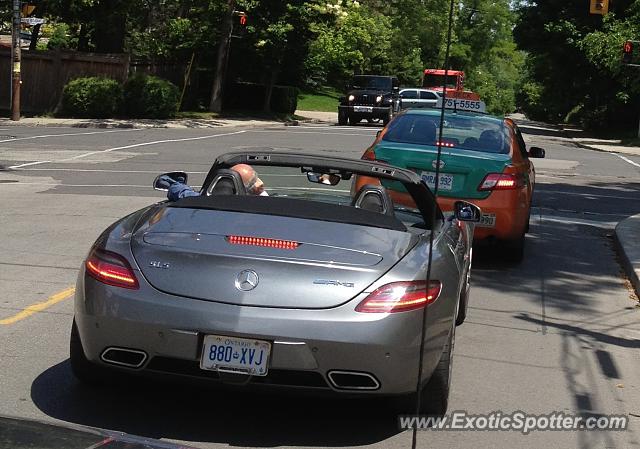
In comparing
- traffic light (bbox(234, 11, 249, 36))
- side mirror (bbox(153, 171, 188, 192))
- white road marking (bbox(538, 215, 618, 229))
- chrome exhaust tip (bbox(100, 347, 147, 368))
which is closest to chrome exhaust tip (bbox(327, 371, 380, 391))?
chrome exhaust tip (bbox(100, 347, 147, 368))

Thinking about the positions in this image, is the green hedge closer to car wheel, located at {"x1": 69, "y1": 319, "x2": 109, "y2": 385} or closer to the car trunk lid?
car wheel, located at {"x1": 69, "y1": 319, "x2": 109, "y2": 385}

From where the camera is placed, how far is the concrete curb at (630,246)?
33.5ft

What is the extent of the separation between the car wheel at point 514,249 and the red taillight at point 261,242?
5683 mm

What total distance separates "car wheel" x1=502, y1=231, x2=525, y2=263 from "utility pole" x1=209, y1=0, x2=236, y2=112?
97.2 feet

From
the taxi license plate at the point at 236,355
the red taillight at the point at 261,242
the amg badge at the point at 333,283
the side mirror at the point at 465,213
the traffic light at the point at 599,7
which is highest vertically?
the traffic light at the point at 599,7

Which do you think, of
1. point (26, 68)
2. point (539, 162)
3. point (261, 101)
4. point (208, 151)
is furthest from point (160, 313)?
point (261, 101)

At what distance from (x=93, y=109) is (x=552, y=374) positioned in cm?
2995

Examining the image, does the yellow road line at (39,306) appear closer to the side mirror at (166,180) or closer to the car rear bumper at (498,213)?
the side mirror at (166,180)

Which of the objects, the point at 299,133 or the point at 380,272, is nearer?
the point at 380,272

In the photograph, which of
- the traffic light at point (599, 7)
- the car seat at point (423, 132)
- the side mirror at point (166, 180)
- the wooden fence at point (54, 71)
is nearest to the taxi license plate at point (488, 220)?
the car seat at point (423, 132)

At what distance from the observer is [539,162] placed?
25844 mm

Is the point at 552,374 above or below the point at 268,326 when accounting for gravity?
below

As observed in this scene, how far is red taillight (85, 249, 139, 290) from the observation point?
194 inches

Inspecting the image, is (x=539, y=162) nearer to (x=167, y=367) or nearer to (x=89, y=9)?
(x=89, y=9)
